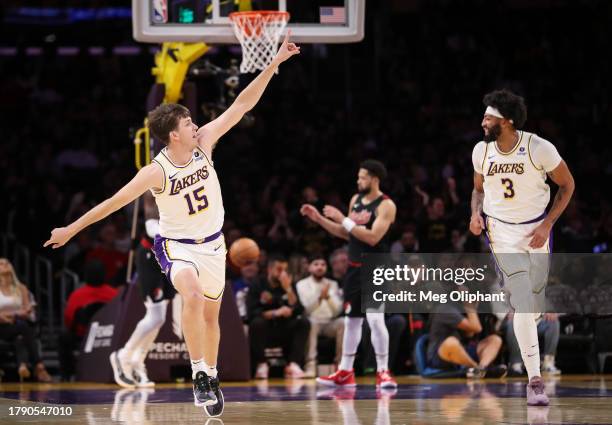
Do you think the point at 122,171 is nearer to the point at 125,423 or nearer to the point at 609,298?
the point at 609,298

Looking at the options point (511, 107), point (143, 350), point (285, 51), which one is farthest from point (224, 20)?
point (143, 350)

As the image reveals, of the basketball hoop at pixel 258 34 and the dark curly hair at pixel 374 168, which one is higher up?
the basketball hoop at pixel 258 34

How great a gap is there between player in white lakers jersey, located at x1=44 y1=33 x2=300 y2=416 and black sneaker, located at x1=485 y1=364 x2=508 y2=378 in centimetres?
615

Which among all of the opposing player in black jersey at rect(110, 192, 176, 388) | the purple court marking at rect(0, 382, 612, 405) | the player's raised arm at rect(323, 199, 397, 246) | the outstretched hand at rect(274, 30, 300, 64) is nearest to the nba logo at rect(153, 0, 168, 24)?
the opposing player in black jersey at rect(110, 192, 176, 388)

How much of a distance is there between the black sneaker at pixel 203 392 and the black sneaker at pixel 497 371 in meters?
6.44

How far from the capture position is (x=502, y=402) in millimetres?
9617

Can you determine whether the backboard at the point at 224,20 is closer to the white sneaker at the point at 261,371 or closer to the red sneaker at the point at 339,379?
the red sneaker at the point at 339,379

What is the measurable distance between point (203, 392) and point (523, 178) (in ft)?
10.6

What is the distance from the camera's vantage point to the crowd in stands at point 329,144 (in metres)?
15.3

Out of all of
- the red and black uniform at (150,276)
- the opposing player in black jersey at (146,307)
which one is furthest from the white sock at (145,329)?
the red and black uniform at (150,276)

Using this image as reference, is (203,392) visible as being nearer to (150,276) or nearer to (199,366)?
(199,366)

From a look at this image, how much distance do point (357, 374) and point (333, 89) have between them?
9.93 metres

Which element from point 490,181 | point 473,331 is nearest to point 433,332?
point 473,331

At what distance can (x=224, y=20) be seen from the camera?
12031mm
